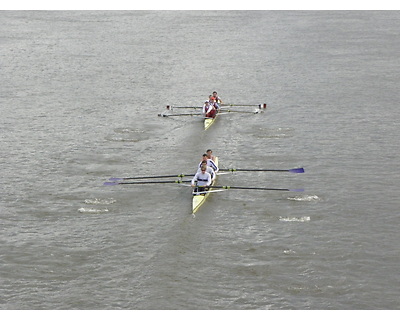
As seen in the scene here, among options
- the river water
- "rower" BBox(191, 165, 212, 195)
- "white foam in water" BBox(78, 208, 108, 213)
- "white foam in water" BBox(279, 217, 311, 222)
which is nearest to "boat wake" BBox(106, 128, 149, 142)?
the river water

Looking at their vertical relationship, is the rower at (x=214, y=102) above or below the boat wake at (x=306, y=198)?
above

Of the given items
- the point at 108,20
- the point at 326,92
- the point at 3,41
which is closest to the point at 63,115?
the point at 326,92

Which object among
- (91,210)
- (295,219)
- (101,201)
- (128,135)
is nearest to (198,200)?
(295,219)

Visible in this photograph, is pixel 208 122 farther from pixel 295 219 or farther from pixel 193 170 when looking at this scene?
pixel 295 219

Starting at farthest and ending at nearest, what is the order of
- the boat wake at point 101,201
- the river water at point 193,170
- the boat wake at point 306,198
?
the boat wake at point 306,198, the boat wake at point 101,201, the river water at point 193,170

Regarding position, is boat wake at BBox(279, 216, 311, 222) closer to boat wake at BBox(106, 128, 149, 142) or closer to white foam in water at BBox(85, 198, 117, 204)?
white foam in water at BBox(85, 198, 117, 204)

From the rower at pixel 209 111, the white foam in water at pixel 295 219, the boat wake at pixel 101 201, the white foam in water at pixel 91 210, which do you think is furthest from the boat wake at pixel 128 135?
the white foam in water at pixel 295 219

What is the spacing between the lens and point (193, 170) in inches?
1569

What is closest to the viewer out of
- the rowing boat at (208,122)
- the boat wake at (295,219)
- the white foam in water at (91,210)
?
the boat wake at (295,219)

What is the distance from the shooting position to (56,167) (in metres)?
40.8

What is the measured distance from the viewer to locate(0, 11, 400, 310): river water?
90.3 ft

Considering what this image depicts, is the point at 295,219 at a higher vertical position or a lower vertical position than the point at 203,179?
lower

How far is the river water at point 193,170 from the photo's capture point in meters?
27.5

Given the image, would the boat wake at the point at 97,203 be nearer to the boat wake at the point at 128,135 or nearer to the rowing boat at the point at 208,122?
the boat wake at the point at 128,135
